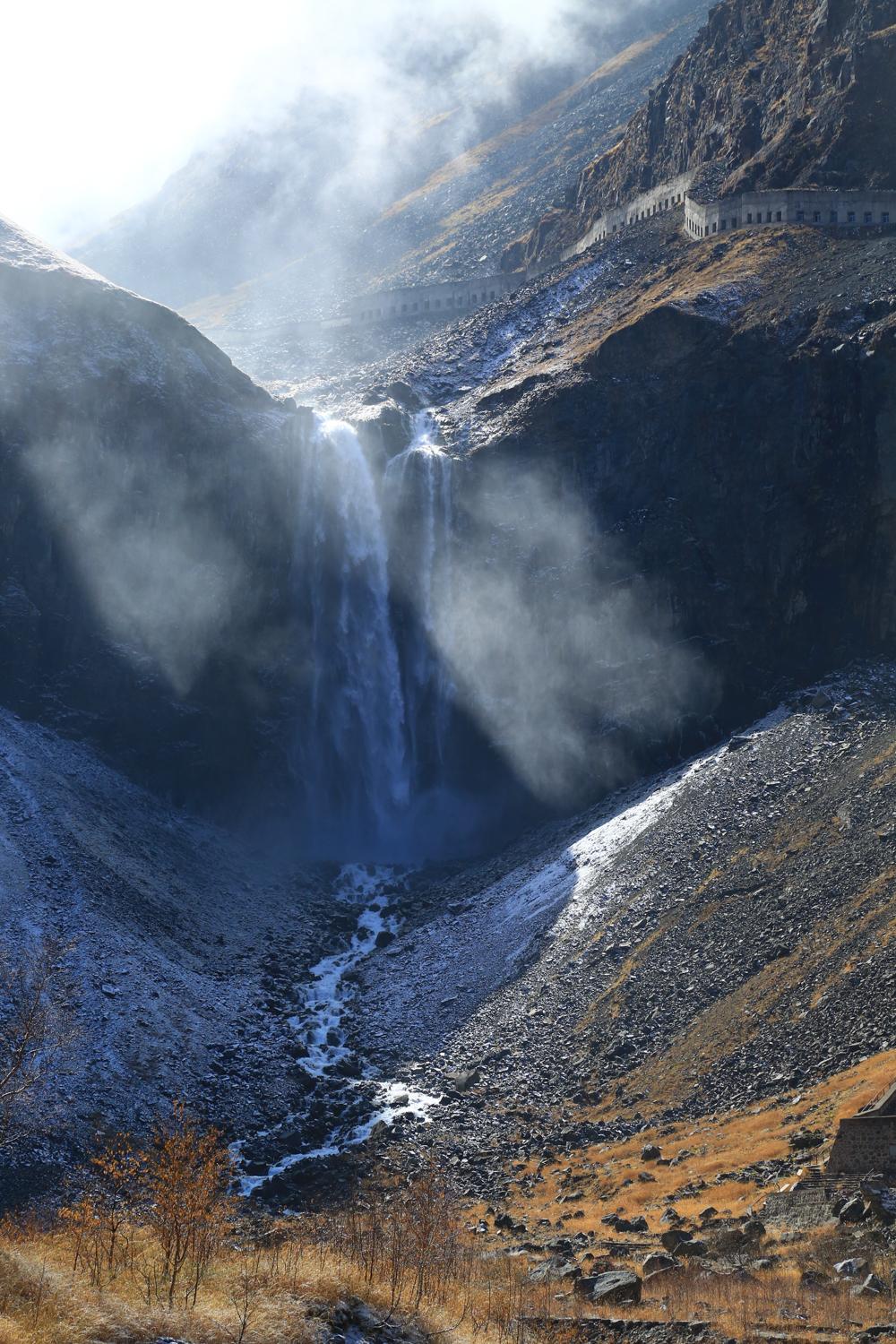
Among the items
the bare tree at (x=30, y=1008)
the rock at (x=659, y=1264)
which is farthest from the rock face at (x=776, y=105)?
the rock at (x=659, y=1264)

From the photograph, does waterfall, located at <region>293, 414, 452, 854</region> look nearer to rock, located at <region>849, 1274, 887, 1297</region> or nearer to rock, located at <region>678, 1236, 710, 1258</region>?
rock, located at <region>678, 1236, 710, 1258</region>

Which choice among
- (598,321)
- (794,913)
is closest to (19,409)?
(598,321)

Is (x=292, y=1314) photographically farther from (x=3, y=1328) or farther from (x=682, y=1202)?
(x=682, y=1202)

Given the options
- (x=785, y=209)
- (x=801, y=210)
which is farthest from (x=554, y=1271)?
(x=785, y=209)

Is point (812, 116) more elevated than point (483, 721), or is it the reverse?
point (812, 116)

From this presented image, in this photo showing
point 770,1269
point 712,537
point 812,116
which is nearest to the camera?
point 770,1269

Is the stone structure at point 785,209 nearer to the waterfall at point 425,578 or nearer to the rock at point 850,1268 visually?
the waterfall at point 425,578

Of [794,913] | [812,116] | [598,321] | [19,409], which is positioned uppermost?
[812,116]

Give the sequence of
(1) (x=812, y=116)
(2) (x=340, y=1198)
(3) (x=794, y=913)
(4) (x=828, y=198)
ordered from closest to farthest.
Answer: (2) (x=340, y=1198) → (3) (x=794, y=913) → (4) (x=828, y=198) → (1) (x=812, y=116)

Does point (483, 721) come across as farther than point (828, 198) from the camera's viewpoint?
No
